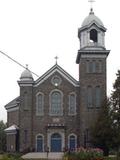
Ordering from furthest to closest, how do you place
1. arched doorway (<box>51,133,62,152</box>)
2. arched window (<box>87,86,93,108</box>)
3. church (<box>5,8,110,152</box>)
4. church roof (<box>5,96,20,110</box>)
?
church roof (<box>5,96,20,110</box>), arched doorway (<box>51,133,62,152</box>), church (<box>5,8,110,152</box>), arched window (<box>87,86,93,108</box>)

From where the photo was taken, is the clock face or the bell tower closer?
the bell tower

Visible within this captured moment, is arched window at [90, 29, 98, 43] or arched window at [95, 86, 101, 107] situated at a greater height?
arched window at [90, 29, 98, 43]

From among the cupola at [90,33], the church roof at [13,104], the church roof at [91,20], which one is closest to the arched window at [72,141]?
the church roof at [13,104]

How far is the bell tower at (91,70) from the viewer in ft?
216

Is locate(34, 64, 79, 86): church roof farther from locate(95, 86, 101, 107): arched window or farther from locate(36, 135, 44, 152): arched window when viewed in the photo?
locate(36, 135, 44, 152): arched window

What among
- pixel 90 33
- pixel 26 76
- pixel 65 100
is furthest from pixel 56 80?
pixel 90 33

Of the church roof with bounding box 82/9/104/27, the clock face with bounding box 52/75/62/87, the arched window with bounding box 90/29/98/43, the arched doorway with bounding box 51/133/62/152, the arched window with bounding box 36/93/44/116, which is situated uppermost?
the church roof with bounding box 82/9/104/27

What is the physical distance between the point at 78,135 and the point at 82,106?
11.9 feet

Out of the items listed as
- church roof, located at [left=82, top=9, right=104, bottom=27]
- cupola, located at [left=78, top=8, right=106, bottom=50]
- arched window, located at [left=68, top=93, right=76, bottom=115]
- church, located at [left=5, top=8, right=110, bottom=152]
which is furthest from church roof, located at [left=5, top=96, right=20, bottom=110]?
church roof, located at [left=82, top=9, right=104, bottom=27]

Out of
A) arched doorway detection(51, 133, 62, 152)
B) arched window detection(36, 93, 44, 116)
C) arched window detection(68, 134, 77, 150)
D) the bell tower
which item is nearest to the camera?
the bell tower

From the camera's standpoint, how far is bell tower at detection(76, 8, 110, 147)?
65875 mm

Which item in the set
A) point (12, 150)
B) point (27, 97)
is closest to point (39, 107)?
point (27, 97)

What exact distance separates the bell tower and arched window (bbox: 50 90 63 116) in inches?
120

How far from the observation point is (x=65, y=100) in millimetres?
68000
